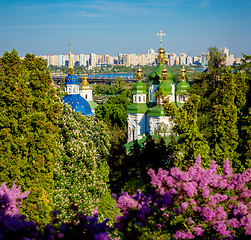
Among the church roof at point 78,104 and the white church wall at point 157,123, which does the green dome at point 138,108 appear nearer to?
the white church wall at point 157,123

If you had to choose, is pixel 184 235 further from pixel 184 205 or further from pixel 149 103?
pixel 149 103

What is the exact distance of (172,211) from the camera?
22.0 feet

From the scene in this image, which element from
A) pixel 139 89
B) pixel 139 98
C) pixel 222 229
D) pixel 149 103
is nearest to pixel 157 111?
pixel 149 103

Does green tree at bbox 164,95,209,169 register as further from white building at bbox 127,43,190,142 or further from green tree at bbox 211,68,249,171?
white building at bbox 127,43,190,142

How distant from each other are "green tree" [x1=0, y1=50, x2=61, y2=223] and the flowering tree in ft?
4.75

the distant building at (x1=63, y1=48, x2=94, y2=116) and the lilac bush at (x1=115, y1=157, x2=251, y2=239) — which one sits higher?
the distant building at (x1=63, y1=48, x2=94, y2=116)

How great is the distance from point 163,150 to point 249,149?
4.74 m

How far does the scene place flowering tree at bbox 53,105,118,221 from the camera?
10.9 m

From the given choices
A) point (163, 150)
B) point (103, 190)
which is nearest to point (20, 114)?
point (103, 190)

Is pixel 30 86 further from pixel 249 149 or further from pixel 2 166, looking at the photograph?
pixel 249 149

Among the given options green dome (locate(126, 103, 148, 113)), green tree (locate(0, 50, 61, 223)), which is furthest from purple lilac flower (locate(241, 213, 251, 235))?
green dome (locate(126, 103, 148, 113))

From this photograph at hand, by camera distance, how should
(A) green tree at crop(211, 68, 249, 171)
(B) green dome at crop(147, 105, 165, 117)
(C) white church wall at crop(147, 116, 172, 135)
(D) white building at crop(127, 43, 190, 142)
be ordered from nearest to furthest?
(A) green tree at crop(211, 68, 249, 171), (C) white church wall at crop(147, 116, 172, 135), (B) green dome at crop(147, 105, 165, 117), (D) white building at crop(127, 43, 190, 142)

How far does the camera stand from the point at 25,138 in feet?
29.6

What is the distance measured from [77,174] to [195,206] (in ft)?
18.7
